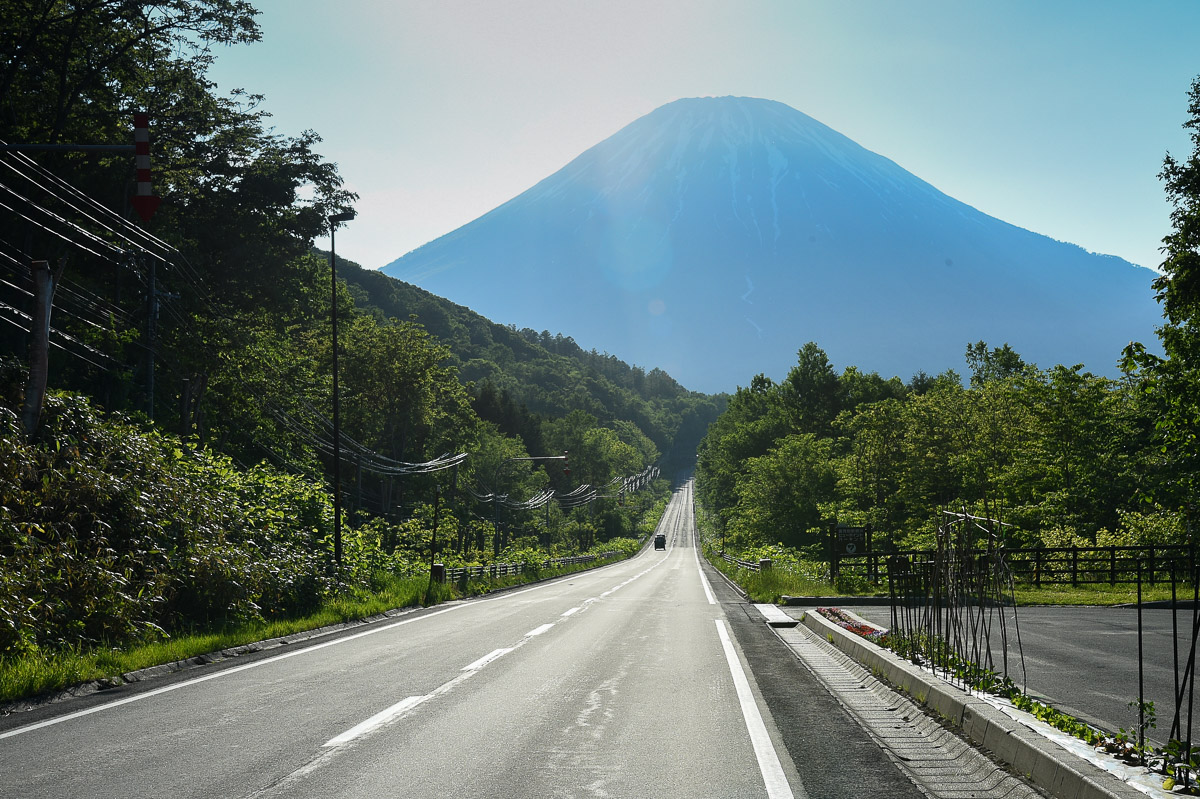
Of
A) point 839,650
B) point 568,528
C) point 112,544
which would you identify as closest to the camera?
point 839,650

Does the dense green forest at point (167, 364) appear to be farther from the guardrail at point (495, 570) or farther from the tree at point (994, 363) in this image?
the tree at point (994, 363)

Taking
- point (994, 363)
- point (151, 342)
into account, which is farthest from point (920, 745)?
point (994, 363)

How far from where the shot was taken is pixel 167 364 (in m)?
32.4

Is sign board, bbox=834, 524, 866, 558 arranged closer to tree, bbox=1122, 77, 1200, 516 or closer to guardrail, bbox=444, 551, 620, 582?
tree, bbox=1122, 77, 1200, 516

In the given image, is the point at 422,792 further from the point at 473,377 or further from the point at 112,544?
the point at 473,377

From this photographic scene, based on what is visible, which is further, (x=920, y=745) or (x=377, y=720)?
(x=377, y=720)

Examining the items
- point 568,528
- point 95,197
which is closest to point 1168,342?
point 95,197

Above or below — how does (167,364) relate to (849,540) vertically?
above

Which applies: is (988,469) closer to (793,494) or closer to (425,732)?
(793,494)

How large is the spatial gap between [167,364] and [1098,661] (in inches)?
1264

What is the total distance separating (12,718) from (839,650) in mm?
10857

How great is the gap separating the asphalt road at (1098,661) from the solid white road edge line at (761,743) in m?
2.34

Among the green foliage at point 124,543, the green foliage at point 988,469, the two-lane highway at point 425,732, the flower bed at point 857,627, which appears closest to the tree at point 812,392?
the green foliage at point 988,469

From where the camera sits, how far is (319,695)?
9.05 metres
